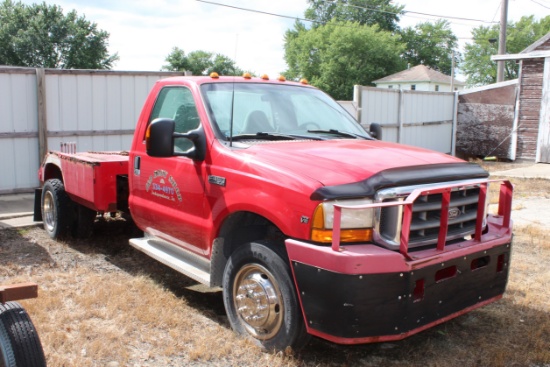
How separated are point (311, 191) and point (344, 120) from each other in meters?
1.98

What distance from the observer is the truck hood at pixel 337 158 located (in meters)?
3.69

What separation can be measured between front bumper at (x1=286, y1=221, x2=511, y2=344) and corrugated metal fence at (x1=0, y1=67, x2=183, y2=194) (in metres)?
8.47

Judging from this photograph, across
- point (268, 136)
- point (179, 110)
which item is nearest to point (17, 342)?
point (268, 136)

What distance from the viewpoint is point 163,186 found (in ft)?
16.4

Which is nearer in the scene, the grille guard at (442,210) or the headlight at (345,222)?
the grille guard at (442,210)

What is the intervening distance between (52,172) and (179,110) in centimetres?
324

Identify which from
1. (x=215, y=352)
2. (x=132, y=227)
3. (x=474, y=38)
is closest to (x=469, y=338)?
(x=215, y=352)

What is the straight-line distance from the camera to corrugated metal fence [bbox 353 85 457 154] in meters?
15.7

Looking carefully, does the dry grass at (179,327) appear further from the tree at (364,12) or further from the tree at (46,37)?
the tree at (364,12)

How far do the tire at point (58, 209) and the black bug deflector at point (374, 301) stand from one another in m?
4.25

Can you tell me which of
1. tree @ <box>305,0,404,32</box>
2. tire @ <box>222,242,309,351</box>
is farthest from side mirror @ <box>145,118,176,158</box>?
tree @ <box>305,0,404,32</box>

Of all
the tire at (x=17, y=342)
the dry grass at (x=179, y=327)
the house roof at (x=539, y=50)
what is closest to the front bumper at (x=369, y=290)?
the dry grass at (x=179, y=327)

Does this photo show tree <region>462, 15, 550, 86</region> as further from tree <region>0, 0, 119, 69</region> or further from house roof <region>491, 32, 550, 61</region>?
house roof <region>491, 32, 550, 61</region>

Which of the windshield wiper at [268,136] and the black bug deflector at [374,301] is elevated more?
the windshield wiper at [268,136]
